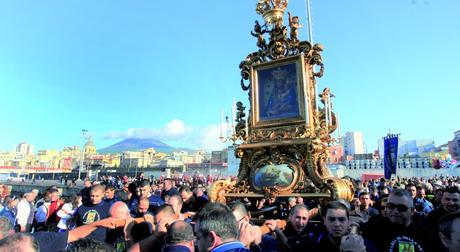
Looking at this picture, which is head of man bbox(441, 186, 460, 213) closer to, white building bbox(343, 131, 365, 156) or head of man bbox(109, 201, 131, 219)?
head of man bbox(109, 201, 131, 219)

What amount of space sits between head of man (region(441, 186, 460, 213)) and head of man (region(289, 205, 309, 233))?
228cm

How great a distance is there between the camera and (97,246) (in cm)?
172

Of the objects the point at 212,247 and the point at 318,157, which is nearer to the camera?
the point at 212,247

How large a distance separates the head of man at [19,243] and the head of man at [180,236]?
36.7 inches

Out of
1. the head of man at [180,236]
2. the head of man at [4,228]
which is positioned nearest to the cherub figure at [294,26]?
the head of man at [180,236]

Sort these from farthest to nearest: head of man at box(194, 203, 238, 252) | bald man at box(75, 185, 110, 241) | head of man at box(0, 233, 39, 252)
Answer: bald man at box(75, 185, 110, 241)
head of man at box(194, 203, 238, 252)
head of man at box(0, 233, 39, 252)

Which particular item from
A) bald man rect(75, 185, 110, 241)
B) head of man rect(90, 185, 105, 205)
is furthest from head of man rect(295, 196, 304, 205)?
head of man rect(90, 185, 105, 205)

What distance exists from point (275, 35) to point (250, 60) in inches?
37.1

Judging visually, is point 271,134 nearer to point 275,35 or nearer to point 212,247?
point 275,35

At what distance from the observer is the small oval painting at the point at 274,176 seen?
23.0 ft

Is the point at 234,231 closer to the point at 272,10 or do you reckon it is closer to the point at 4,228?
the point at 4,228

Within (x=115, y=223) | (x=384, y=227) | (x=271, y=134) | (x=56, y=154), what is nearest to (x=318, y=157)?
(x=271, y=134)

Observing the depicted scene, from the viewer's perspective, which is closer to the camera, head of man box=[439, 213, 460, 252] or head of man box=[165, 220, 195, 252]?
head of man box=[439, 213, 460, 252]

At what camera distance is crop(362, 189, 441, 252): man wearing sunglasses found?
2.87m
